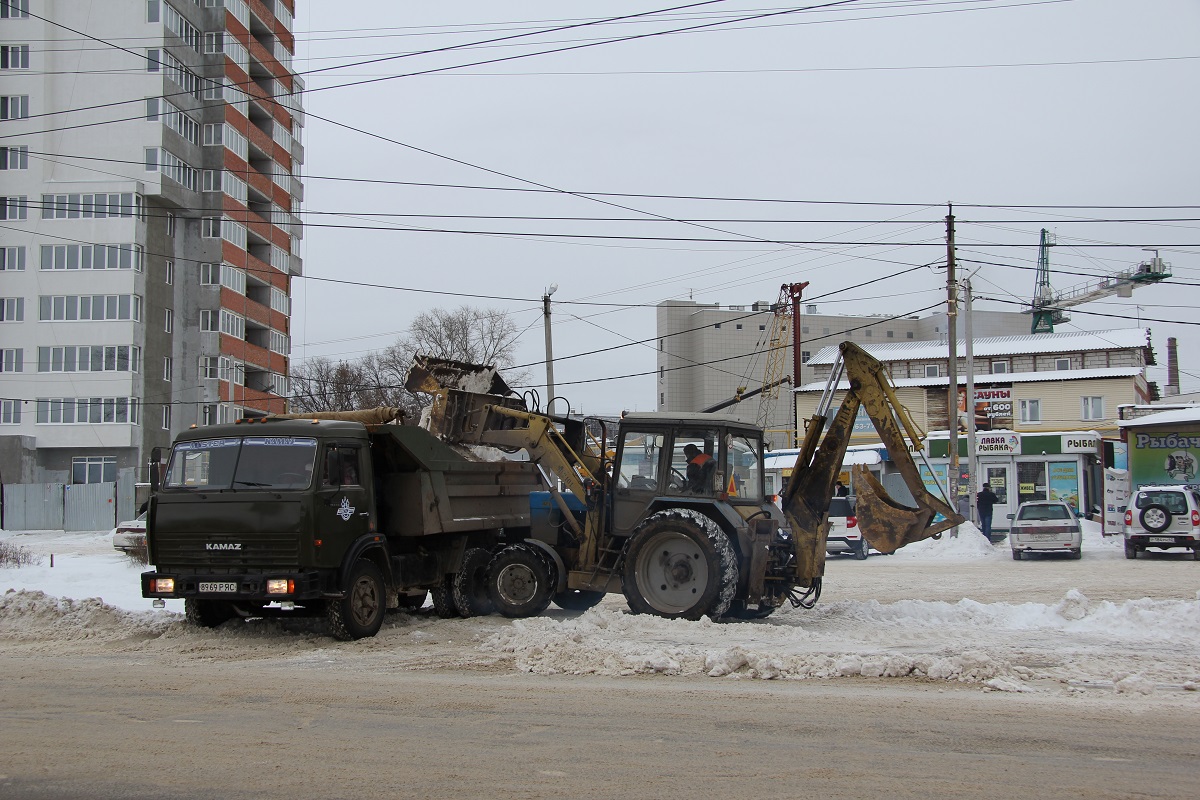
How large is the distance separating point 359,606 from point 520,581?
2539 millimetres

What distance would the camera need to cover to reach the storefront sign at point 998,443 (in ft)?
121

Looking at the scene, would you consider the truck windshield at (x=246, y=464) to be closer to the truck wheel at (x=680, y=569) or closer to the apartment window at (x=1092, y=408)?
the truck wheel at (x=680, y=569)

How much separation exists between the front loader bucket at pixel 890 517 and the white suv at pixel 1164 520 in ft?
52.1

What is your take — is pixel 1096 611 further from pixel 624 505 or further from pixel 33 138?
pixel 33 138

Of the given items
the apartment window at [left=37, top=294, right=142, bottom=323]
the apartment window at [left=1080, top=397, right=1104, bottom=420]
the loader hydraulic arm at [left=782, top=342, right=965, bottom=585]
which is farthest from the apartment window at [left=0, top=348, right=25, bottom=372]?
the apartment window at [left=1080, top=397, right=1104, bottom=420]

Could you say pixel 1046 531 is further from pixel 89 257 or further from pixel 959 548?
pixel 89 257

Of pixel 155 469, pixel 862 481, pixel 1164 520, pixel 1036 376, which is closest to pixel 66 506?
pixel 155 469

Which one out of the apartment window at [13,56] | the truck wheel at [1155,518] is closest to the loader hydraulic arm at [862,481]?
the truck wheel at [1155,518]

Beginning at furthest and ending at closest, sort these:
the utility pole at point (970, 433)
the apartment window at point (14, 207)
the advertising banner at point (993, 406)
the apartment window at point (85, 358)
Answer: the apartment window at point (85, 358)
the apartment window at point (14, 207)
the advertising banner at point (993, 406)
the utility pole at point (970, 433)

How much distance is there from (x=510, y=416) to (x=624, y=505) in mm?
1990

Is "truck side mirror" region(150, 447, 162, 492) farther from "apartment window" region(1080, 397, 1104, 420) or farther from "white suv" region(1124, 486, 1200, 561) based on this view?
"apartment window" region(1080, 397, 1104, 420)

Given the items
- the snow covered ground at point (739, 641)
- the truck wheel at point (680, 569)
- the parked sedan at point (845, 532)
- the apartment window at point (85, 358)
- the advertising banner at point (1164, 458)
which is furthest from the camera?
the apartment window at point (85, 358)

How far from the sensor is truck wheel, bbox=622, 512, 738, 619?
41.0 feet

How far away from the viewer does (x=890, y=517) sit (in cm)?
1370
